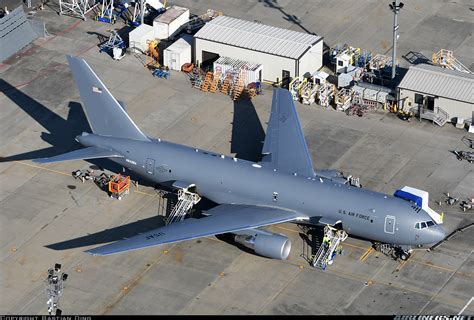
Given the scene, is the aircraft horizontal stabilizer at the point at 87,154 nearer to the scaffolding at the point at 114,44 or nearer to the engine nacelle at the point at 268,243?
the engine nacelle at the point at 268,243

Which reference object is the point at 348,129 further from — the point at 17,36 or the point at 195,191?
the point at 17,36

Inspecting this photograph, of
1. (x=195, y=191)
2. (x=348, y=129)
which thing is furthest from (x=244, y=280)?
(x=348, y=129)

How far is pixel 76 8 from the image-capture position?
146 metres

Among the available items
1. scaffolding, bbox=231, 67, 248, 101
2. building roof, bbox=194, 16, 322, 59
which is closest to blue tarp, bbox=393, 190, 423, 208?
building roof, bbox=194, 16, 322, 59

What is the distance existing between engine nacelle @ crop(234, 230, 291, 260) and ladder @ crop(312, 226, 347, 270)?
279cm

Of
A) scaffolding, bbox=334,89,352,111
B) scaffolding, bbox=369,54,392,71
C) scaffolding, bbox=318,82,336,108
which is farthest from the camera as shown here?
scaffolding, bbox=369,54,392,71

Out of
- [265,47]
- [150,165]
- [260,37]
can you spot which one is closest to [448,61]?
[265,47]

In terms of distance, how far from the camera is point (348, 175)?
115312 mm

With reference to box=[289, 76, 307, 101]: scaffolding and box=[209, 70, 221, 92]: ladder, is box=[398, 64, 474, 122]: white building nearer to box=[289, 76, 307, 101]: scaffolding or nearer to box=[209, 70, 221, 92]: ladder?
box=[289, 76, 307, 101]: scaffolding

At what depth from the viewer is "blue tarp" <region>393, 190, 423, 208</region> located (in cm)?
10575

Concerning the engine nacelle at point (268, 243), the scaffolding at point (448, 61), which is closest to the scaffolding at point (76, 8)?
the scaffolding at point (448, 61)

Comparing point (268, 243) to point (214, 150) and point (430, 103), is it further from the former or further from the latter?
point (430, 103)

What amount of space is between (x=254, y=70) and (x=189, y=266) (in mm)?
33294

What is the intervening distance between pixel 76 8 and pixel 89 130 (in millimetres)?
27883
